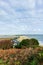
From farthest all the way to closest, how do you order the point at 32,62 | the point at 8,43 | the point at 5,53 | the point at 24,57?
the point at 8,43 < the point at 5,53 < the point at 24,57 < the point at 32,62

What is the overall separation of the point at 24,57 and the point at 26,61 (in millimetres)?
392

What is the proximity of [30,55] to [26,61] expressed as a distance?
0.62 metres

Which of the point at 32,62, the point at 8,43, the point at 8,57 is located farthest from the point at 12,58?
the point at 8,43

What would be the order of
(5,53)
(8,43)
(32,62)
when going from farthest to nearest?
1. (8,43)
2. (5,53)
3. (32,62)

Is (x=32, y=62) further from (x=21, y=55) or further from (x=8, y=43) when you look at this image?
(x=8, y=43)

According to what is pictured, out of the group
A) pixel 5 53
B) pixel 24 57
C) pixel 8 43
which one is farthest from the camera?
pixel 8 43

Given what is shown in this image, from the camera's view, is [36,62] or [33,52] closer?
[36,62]

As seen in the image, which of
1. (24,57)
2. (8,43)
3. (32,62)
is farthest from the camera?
(8,43)

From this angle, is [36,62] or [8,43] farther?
[8,43]

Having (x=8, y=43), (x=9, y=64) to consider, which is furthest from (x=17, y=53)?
(x=8, y=43)

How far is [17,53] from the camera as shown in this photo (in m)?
12.7

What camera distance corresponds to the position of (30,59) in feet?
39.1

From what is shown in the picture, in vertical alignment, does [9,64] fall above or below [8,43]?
below

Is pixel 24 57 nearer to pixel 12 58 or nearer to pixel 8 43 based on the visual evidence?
pixel 12 58
